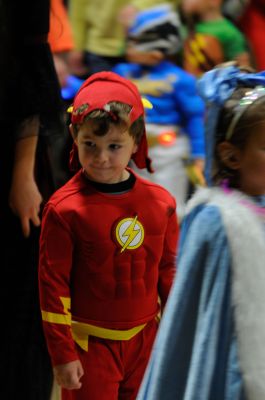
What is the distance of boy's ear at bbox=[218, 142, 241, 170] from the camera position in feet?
4.59

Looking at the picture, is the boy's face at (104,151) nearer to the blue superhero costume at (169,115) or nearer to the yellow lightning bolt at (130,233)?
the yellow lightning bolt at (130,233)

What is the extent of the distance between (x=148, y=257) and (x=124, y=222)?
0.34 ft

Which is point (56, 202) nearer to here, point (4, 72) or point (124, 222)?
point (124, 222)

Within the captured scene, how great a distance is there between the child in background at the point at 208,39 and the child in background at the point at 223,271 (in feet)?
5.06

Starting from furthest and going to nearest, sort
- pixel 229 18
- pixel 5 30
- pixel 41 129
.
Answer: pixel 229 18 < pixel 41 129 < pixel 5 30

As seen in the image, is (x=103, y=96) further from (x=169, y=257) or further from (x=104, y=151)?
(x=169, y=257)

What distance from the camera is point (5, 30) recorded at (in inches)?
58.7

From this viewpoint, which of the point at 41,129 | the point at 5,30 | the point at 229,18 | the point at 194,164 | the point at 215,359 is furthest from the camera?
the point at 229,18

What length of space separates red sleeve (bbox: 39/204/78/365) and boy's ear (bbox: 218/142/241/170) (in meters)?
0.34

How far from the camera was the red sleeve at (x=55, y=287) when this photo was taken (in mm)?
1510

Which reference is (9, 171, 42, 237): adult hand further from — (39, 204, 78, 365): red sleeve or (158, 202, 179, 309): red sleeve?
(158, 202, 179, 309): red sleeve

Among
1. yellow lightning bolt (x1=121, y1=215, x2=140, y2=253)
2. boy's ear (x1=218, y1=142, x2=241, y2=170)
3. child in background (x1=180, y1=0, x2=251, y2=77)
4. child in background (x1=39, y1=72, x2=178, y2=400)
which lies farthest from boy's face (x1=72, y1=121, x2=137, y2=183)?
child in background (x1=180, y1=0, x2=251, y2=77)

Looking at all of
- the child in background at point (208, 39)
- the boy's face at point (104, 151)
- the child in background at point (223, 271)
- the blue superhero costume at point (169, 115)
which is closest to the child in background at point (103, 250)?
the boy's face at point (104, 151)

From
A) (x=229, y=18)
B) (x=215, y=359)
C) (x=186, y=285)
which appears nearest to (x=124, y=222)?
(x=186, y=285)
